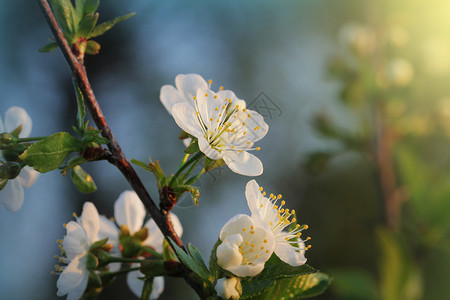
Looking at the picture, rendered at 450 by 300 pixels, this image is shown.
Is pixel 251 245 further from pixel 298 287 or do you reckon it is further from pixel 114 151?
pixel 114 151

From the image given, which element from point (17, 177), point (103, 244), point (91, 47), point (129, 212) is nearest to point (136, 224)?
point (129, 212)

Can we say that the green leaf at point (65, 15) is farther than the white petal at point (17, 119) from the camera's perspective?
No

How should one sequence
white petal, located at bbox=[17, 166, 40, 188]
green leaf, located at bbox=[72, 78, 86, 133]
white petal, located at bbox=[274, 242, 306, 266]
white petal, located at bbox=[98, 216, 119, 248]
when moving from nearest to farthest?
white petal, located at bbox=[274, 242, 306, 266] < green leaf, located at bbox=[72, 78, 86, 133] < white petal, located at bbox=[17, 166, 40, 188] < white petal, located at bbox=[98, 216, 119, 248]

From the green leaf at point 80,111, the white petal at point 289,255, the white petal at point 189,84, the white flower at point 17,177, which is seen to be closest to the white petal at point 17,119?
the white flower at point 17,177

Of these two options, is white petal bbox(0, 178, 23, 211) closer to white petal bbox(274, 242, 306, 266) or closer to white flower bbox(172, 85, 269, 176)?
white flower bbox(172, 85, 269, 176)

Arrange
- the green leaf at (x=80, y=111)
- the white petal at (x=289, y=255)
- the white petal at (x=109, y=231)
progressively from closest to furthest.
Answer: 1. the white petal at (x=289, y=255)
2. the green leaf at (x=80, y=111)
3. the white petal at (x=109, y=231)

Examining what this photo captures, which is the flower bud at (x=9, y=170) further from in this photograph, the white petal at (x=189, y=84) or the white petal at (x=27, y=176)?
the white petal at (x=189, y=84)

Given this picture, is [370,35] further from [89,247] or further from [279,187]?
[279,187]

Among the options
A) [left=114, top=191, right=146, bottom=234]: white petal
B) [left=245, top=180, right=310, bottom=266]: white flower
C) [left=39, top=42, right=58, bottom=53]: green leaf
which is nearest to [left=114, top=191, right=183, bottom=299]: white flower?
[left=114, top=191, right=146, bottom=234]: white petal
